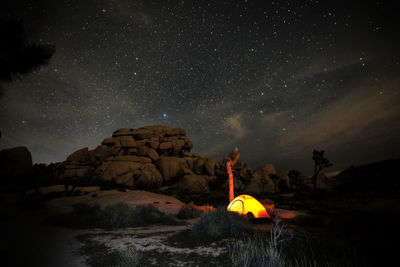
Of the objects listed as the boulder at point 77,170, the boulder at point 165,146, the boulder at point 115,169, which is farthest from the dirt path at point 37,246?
the boulder at point 165,146

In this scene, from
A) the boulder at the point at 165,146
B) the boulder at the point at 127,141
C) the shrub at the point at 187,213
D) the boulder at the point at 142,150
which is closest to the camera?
the shrub at the point at 187,213

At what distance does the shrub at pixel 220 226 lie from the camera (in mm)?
7305

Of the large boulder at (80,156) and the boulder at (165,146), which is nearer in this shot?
the large boulder at (80,156)

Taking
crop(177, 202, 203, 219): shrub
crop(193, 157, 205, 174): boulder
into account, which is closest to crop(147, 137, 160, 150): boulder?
crop(193, 157, 205, 174): boulder

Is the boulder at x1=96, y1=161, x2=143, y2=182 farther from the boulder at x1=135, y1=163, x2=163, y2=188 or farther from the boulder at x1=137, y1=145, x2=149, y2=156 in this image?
the boulder at x1=137, y1=145, x2=149, y2=156

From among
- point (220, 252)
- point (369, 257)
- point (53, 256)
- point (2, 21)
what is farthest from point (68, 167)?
point (369, 257)

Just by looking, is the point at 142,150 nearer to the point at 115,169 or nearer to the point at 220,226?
the point at 115,169

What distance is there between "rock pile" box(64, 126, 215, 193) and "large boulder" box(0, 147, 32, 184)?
11379mm

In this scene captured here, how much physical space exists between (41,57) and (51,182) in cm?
2799

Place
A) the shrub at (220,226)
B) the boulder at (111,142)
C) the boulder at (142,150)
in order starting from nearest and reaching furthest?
the shrub at (220,226) → the boulder at (142,150) → the boulder at (111,142)

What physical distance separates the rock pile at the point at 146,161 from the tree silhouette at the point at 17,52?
30.9 meters

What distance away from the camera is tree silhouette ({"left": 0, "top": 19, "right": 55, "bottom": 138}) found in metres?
8.27

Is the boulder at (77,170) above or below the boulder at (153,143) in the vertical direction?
below

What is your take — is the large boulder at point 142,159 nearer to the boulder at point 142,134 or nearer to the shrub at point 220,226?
the boulder at point 142,134
